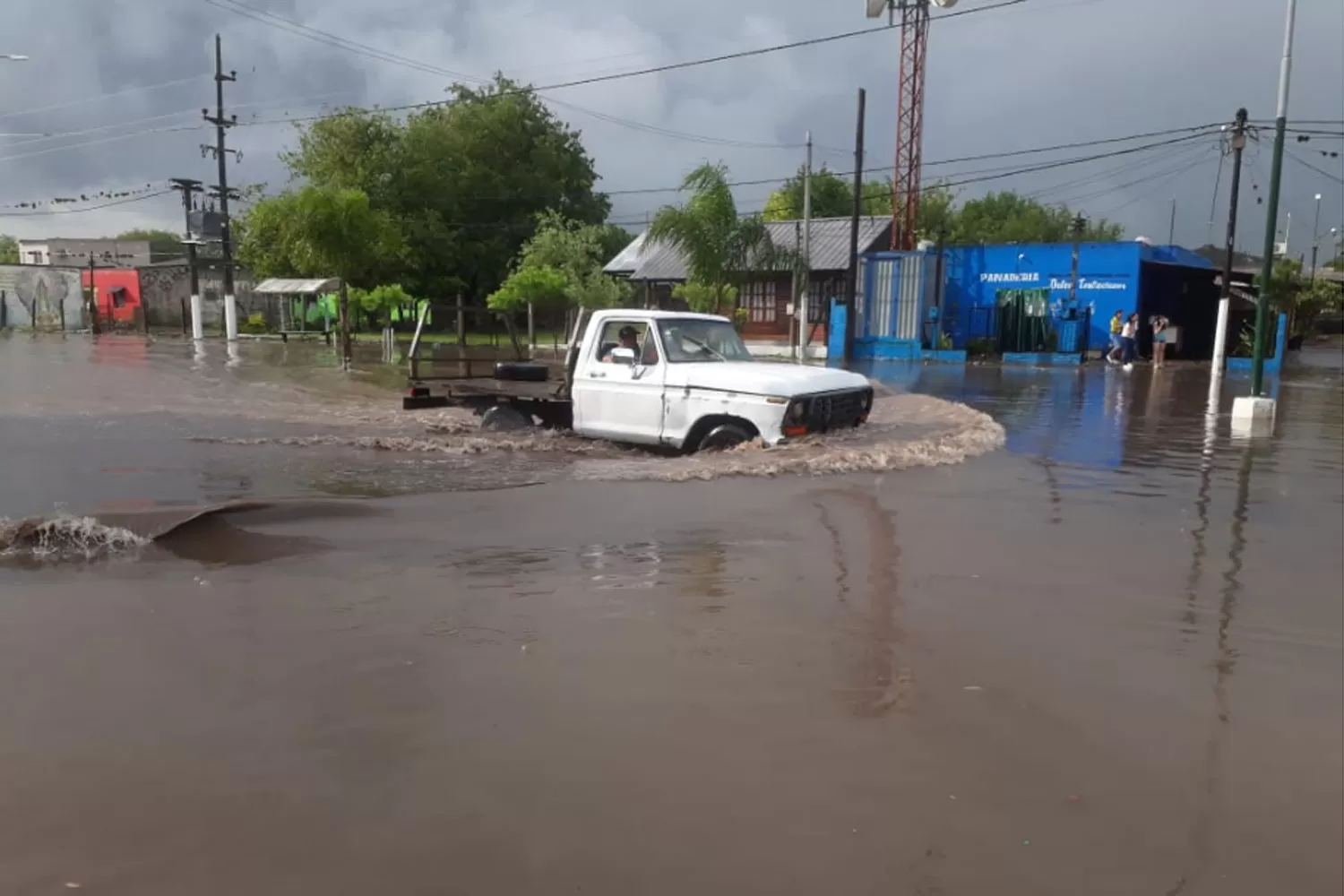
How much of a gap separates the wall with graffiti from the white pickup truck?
41.0m

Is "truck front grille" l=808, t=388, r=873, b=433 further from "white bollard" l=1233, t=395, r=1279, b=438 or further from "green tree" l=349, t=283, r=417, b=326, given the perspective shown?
"green tree" l=349, t=283, r=417, b=326

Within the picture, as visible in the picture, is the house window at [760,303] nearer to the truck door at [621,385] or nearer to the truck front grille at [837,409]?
the truck door at [621,385]

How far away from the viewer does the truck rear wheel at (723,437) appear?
9805mm

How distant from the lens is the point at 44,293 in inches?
1759

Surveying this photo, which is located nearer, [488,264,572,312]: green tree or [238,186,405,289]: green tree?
[238,186,405,289]: green tree

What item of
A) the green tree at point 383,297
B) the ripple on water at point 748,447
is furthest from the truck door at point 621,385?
the green tree at point 383,297

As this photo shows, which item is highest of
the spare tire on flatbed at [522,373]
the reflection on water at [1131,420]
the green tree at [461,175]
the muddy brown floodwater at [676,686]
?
the green tree at [461,175]

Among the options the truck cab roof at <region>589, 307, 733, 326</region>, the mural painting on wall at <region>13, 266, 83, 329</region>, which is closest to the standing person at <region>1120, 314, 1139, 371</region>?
the truck cab roof at <region>589, 307, 733, 326</region>

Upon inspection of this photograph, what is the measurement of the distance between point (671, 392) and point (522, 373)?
2611 mm

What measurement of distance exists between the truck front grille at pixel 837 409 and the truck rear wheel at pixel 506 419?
3552 mm

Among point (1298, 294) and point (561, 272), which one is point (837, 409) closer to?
point (561, 272)

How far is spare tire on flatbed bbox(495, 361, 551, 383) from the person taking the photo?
473 inches

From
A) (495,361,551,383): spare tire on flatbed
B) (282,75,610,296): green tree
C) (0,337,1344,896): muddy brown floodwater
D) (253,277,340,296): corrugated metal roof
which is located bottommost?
(0,337,1344,896): muddy brown floodwater

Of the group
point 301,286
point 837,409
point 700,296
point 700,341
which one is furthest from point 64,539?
point 301,286
